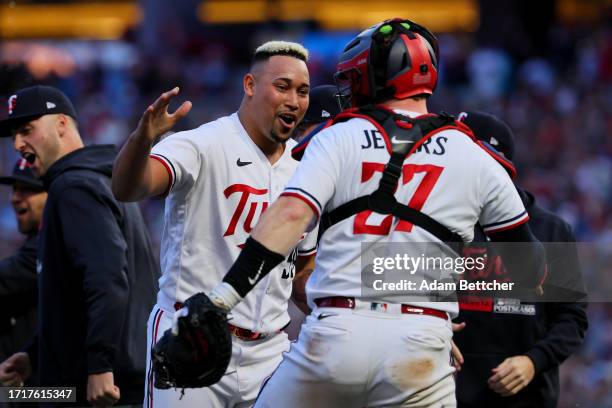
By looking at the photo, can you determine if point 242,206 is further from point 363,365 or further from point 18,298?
point 18,298

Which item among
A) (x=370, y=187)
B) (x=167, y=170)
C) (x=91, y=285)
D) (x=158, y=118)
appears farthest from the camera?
(x=91, y=285)

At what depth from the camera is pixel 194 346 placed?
4.01 m

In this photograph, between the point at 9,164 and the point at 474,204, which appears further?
the point at 9,164

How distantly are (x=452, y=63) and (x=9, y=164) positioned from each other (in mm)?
7730

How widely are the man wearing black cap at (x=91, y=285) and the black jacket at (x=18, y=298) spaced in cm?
65

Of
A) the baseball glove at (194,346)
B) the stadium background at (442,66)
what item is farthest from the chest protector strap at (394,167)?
the stadium background at (442,66)

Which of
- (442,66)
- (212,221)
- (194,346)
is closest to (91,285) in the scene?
(212,221)

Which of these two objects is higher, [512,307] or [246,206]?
[246,206]

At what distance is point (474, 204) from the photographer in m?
4.39

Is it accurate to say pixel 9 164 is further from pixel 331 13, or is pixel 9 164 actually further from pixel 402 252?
pixel 402 252

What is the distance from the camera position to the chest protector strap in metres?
4.20

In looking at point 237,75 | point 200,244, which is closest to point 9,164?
point 237,75

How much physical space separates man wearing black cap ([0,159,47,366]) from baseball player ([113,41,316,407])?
→ 1.95 meters

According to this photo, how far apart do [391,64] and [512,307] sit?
7.10 feet
